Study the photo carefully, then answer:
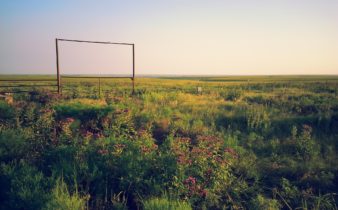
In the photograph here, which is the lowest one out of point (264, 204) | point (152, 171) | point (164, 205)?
point (264, 204)

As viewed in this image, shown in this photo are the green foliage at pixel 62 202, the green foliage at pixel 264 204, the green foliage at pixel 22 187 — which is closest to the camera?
the green foliage at pixel 62 202

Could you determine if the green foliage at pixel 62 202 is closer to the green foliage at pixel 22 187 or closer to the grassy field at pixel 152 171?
the grassy field at pixel 152 171

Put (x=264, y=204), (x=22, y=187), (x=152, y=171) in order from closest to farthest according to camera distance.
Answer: (x=22, y=187), (x=264, y=204), (x=152, y=171)

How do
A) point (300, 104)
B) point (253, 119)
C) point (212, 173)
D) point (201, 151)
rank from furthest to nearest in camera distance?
point (300, 104) < point (253, 119) < point (201, 151) < point (212, 173)

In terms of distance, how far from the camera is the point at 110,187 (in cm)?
495

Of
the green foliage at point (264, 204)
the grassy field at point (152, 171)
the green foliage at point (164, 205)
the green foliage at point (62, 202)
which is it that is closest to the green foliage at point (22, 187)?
the grassy field at point (152, 171)

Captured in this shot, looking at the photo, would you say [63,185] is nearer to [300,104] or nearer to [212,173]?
[212,173]

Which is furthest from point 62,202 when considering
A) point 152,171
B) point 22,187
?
point 152,171

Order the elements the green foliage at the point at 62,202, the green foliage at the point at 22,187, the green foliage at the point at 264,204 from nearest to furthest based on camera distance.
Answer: the green foliage at the point at 62,202 → the green foliage at the point at 22,187 → the green foliage at the point at 264,204

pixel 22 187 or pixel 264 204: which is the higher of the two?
pixel 22 187

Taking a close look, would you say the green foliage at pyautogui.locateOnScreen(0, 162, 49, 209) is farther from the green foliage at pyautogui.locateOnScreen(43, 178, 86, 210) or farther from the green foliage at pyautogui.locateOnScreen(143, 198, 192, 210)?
the green foliage at pyautogui.locateOnScreen(143, 198, 192, 210)

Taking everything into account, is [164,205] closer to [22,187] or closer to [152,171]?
[152,171]

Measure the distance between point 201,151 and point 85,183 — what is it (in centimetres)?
224

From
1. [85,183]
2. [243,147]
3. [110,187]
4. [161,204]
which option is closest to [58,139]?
[85,183]
